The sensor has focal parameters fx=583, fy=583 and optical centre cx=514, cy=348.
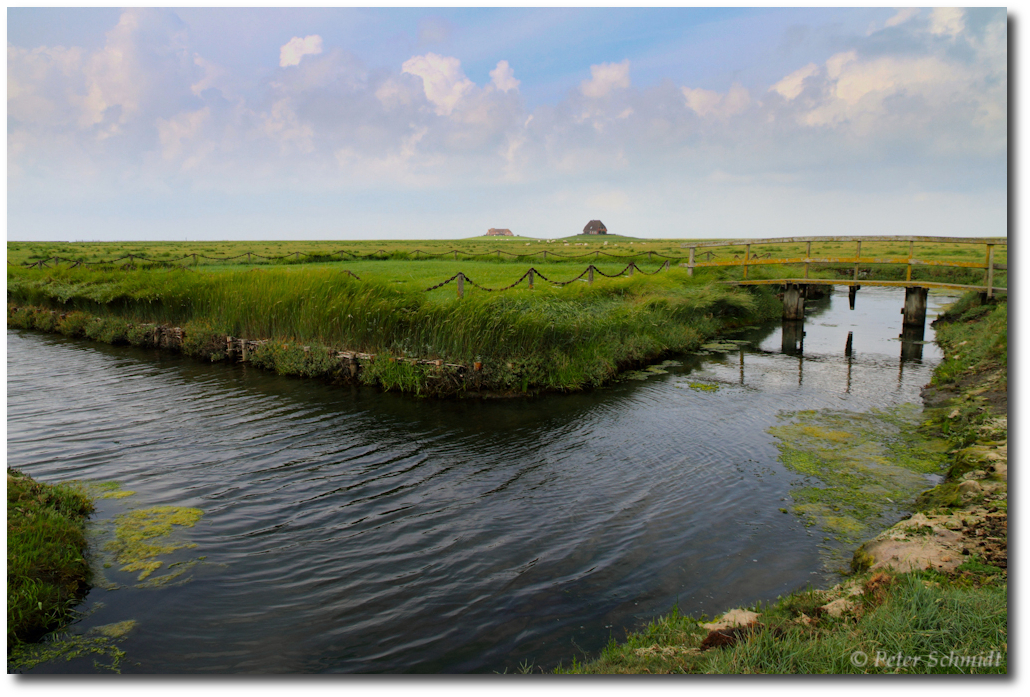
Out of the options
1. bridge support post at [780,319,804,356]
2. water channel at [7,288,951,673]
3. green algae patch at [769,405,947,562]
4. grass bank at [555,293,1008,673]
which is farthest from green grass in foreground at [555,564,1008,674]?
bridge support post at [780,319,804,356]

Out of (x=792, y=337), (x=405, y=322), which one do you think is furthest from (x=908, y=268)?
(x=405, y=322)

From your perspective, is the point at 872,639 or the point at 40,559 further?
the point at 40,559

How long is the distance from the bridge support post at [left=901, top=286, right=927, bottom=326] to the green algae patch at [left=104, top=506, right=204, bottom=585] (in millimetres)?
24864

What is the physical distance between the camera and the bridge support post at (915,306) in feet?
73.5

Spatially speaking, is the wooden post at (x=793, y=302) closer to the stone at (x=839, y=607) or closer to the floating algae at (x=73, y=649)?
the stone at (x=839, y=607)

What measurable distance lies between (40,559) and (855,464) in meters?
10.1

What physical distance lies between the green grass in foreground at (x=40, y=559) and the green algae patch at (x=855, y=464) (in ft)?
24.0

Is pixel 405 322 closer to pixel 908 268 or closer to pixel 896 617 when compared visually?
pixel 896 617

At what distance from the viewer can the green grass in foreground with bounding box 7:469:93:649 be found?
4.67 metres

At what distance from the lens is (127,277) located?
70.4ft

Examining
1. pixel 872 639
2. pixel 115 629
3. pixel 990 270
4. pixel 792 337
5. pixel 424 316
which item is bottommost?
pixel 115 629

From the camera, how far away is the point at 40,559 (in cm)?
515

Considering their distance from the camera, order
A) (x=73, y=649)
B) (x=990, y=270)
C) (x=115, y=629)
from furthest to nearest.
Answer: (x=990, y=270), (x=115, y=629), (x=73, y=649)

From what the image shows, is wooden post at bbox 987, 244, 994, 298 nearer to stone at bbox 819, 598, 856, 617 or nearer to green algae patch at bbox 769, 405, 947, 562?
green algae patch at bbox 769, 405, 947, 562
